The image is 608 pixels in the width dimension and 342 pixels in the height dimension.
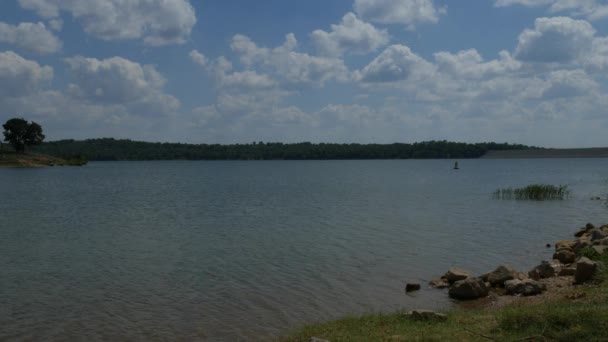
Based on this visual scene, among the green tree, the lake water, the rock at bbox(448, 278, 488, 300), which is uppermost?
the green tree

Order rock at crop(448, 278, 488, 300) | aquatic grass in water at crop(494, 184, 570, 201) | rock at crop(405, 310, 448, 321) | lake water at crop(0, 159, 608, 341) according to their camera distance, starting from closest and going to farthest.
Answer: rock at crop(405, 310, 448, 321) < lake water at crop(0, 159, 608, 341) < rock at crop(448, 278, 488, 300) < aquatic grass in water at crop(494, 184, 570, 201)

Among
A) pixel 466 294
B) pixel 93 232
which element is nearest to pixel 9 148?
pixel 93 232

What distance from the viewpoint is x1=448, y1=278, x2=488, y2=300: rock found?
15.5 meters

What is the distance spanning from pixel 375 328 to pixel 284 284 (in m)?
6.51

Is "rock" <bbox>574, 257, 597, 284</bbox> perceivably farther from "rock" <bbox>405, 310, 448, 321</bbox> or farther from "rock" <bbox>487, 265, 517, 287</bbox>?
"rock" <bbox>405, 310, 448, 321</bbox>

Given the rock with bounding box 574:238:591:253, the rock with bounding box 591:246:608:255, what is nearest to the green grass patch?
the rock with bounding box 591:246:608:255

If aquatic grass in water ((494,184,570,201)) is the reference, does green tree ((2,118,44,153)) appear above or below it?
above

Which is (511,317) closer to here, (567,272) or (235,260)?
(567,272)

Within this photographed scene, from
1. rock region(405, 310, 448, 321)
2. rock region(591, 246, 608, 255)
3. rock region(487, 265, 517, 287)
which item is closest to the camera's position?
rock region(405, 310, 448, 321)

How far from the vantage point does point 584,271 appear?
1524 cm

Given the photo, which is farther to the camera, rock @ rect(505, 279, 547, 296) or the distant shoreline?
the distant shoreline

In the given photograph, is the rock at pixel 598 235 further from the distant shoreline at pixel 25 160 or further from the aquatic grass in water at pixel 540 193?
the distant shoreline at pixel 25 160

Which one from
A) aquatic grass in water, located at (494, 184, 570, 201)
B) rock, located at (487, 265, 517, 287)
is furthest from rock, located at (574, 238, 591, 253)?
aquatic grass in water, located at (494, 184, 570, 201)

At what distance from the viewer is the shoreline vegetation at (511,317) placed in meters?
9.52
